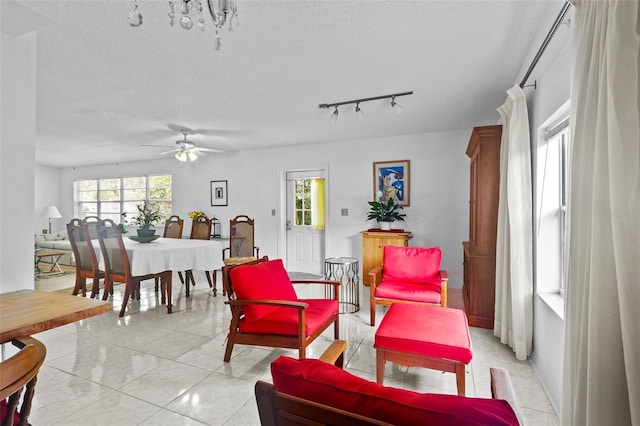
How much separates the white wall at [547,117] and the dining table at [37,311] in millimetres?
2557

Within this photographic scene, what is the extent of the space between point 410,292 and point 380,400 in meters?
2.57

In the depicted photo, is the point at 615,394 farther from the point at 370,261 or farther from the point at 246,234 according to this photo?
the point at 246,234

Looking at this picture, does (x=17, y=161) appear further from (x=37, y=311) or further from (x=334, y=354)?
(x=334, y=354)

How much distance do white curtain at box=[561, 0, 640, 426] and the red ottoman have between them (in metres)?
0.84

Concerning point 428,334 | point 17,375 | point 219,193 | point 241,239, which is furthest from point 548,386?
point 219,193

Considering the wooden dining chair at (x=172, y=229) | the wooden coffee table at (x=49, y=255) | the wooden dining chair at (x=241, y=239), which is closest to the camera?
the wooden dining chair at (x=241, y=239)

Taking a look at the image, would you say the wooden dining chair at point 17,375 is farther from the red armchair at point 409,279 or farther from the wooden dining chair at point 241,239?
the wooden dining chair at point 241,239

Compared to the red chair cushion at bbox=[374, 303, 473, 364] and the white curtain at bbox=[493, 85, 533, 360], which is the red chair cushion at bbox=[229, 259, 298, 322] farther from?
the white curtain at bbox=[493, 85, 533, 360]

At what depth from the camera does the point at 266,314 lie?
→ 7.98ft

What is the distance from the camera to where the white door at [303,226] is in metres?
5.97

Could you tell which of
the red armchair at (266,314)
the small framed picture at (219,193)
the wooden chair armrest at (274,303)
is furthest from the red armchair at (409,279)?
the small framed picture at (219,193)

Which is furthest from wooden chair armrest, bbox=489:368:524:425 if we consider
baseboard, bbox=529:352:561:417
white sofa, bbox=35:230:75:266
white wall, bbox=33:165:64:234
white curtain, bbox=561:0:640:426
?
white wall, bbox=33:165:64:234

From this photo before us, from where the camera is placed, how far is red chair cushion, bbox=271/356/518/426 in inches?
26.0

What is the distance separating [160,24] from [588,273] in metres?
2.62
